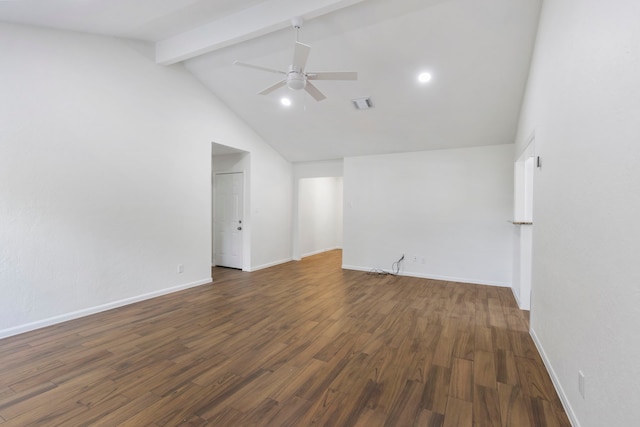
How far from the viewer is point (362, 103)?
459 centimetres

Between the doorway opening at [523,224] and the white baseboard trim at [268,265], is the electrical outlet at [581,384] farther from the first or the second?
the white baseboard trim at [268,265]

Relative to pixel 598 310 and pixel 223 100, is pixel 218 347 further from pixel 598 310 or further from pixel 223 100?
pixel 223 100

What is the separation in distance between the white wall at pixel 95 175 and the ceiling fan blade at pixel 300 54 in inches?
103

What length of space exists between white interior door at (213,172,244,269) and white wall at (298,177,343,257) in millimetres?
1698

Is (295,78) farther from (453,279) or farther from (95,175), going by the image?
(453,279)

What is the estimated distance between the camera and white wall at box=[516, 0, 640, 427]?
48.8 inches

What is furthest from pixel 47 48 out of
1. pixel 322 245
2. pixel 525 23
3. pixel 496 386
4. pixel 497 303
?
pixel 322 245

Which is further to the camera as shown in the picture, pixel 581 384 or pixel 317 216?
pixel 317 216

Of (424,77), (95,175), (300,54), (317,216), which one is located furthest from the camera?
(317,216)

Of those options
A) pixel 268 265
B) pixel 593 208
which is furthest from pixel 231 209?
pixel 593 208

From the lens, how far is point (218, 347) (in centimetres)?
279

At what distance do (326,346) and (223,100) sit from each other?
449cm

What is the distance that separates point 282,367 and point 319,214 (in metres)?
6.40

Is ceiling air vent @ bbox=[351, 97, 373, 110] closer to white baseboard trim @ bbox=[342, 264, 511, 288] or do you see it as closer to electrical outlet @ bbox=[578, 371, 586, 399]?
white baseboard trim @ bbox=[342, 264, 511, 288]
